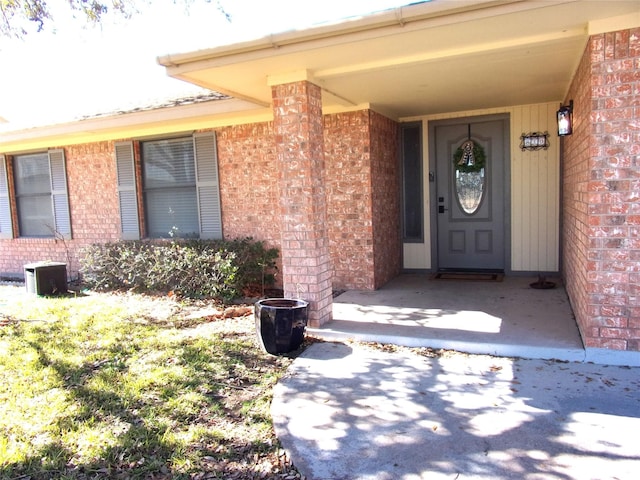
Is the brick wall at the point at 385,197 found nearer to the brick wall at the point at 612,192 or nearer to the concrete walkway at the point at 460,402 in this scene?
the concrete walkway at the point at 460,402

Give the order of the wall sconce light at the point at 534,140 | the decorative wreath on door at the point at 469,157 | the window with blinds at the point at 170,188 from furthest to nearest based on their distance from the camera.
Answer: the window with blinds at the point at 170,188 < the decorative wreath on door at the point at 469,157 < the wall sconce light at the point at 534,140

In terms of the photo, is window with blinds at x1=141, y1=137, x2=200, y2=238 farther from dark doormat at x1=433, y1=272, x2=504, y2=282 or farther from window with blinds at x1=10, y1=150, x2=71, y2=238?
dark doormat at x1=433, y1=272, x2=504, y2=282

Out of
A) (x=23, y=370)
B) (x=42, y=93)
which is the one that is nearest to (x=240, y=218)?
(x=23, y=370)

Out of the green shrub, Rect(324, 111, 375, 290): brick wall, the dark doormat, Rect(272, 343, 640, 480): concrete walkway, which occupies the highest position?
Rect(324, 111, 375, 290): brick wall

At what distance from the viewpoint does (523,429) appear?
286cm

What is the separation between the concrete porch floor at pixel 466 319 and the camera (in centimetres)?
413

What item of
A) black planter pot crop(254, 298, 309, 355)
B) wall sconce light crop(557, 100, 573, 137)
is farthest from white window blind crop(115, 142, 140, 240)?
wall sconce light crop(557, 100, 573, 137)

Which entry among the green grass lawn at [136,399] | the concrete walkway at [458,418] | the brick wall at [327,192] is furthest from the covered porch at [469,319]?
the green grass lawn at [136,399]

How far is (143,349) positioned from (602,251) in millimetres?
4012

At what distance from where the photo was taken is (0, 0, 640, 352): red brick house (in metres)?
3.60

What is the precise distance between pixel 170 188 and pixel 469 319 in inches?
199

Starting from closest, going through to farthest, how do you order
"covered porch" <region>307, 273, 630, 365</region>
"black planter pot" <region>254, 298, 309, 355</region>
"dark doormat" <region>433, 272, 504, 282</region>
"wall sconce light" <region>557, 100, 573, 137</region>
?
"covered porch" <region>307, 273, 630, 365</region>
"black planter pot" <region>254, 298, 309, 355</region>
"wall sconce light" <region>557, 100, 573, 137</region>
"dark doormat" <region>433, 272, 504, 282</region>

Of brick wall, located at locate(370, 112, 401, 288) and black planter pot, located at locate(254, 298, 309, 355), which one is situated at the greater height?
brick wall, located at locate(370, 112, 401, 288)

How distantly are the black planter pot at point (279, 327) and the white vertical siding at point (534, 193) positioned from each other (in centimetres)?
393
